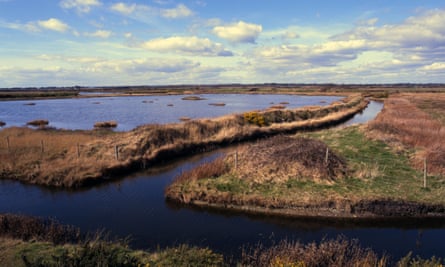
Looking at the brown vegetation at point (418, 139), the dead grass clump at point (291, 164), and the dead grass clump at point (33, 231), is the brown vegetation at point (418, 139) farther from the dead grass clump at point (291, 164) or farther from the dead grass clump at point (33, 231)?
the dead grass clump at point (33, 231)

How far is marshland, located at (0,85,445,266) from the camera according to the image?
42.2 ft

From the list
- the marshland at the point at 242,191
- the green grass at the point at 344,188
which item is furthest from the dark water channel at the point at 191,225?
the green grass at the point at 344,188

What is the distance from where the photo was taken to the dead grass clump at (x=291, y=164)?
1778 centimetres

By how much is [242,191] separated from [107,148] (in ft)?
41.9

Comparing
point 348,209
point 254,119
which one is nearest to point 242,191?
point 348,209

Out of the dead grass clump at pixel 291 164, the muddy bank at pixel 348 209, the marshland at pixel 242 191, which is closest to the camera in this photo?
the marshland at pixel 242 191

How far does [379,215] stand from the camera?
14.7 m

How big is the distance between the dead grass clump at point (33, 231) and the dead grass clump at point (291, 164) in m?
9.56

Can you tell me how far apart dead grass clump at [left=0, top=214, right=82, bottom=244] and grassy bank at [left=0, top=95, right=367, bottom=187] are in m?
7.24

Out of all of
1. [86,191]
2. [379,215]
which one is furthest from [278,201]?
[86,191]

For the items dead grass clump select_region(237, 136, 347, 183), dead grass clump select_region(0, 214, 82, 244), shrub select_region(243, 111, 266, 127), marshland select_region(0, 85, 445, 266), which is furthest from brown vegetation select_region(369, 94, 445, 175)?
dead grass clump select_region(0, 214, 82, 244)

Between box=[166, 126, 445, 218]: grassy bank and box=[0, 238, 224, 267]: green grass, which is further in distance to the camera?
box=[166, 126, 445, 218]: grassy bank

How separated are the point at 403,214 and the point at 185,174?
37.5ft

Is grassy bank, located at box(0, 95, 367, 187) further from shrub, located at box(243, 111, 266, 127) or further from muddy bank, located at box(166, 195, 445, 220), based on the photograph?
muddy bank, located at box(166, 195, 445, 220)
